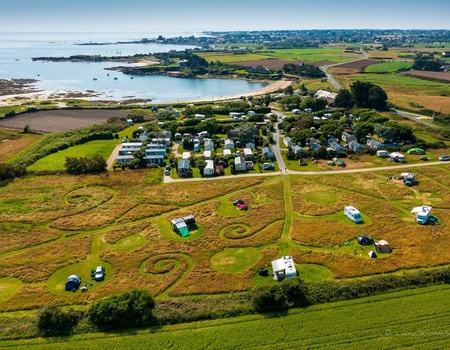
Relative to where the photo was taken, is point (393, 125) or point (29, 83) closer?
point (393, 125)

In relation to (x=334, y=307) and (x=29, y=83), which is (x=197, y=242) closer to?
(x=334, y=307)

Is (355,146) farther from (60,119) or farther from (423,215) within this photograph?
(60,119)

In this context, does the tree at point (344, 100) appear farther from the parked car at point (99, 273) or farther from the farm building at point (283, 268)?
the parked car at point (99, 273)

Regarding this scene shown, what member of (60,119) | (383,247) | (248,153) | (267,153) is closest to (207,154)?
(248,153)

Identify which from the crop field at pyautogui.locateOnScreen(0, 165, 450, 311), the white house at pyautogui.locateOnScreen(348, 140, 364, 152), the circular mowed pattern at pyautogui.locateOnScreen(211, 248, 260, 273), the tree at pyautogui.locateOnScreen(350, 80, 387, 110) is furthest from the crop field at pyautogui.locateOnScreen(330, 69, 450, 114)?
the circular mowed pattern at pyautogui.locateOnScreen(211, 248, 260, 273)

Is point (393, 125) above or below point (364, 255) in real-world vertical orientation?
above

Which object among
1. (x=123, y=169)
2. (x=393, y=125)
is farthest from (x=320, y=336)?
(x=393, y=125)
